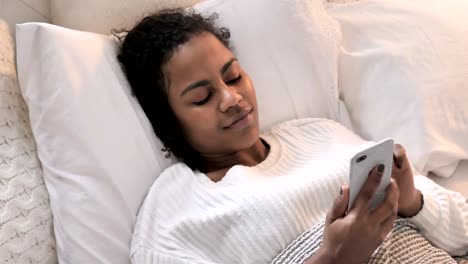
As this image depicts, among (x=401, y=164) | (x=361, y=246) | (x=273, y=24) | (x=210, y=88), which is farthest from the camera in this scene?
(x=273, y=24)

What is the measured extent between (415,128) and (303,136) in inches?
10.4

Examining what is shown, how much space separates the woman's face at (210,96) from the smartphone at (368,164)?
0.34 m

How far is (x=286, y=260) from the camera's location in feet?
3.40

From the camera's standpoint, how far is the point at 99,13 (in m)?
1.38

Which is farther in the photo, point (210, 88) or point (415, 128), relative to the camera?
point (415, 128)

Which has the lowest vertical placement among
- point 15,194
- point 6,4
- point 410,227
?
point 410,227

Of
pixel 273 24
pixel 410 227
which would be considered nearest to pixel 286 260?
pixel 410 227

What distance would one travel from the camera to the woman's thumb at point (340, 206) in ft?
3.06

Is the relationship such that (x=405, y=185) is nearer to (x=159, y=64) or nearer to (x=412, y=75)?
(x=412, y=75)

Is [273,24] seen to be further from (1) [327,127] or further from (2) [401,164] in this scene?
(2) [401,164]

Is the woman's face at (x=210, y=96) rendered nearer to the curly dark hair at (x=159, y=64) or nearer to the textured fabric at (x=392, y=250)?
the curly dark hair at (x=159, y=64)

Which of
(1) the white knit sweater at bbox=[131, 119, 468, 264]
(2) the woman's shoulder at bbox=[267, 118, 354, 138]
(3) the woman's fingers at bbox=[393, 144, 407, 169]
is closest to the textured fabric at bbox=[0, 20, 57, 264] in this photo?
(1) the white knit sweater at bbox=[131, 119, 468, 264]

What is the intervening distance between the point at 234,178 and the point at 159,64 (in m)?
0.30

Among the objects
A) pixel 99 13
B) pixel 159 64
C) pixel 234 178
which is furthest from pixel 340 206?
pixel 99 13
